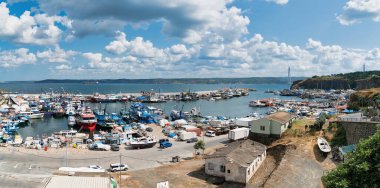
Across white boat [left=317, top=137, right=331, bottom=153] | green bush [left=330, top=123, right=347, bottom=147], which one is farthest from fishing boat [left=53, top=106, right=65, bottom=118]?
green bush [left=330, top=123, right=347, bottom=147]

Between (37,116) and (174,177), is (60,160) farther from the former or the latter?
(37,116)

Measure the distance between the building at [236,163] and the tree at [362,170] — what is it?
11.3 metres

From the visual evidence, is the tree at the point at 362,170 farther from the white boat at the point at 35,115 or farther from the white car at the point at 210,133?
the white boat at the point at 35,115

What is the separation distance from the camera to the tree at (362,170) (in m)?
16.5

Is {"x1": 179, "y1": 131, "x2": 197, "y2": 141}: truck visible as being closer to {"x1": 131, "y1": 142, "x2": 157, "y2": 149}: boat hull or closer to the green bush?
{"x1": 131, "y1": 142, "x2": 157, "y2": 149}: boat hull

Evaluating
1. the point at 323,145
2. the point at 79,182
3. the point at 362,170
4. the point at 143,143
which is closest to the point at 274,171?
the point at 323,145

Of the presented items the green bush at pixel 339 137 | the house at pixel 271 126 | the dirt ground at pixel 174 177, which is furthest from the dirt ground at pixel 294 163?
the dirt ground at pixel 174 177

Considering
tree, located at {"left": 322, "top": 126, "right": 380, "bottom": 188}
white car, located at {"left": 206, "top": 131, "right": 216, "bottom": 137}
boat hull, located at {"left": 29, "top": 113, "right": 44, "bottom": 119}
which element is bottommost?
boat hull, located at {"left": 29, "top": 113, "right": 44, "bottom": 119}

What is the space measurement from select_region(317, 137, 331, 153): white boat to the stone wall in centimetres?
267

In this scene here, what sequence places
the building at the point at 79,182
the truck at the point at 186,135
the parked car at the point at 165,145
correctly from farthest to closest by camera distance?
1. the truck at the point at 186,135
2. the parked car at the point at 165,145
3. the building at the point at 79,182

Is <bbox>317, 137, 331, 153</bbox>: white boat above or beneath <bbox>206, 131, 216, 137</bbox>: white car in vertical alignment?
above

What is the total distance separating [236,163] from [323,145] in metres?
10.8

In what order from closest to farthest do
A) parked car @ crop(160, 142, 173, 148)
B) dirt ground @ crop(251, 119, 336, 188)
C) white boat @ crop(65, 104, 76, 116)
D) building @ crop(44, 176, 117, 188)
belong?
building @ crop(44, 176, 117, 188)
dirt ground @ crop(251, 119, 336, 188)
parked car @ crop(160, 142, 173, 148)
white boat @ crop(65, 104, 76, 116)

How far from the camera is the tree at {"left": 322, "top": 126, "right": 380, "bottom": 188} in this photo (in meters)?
16.5
